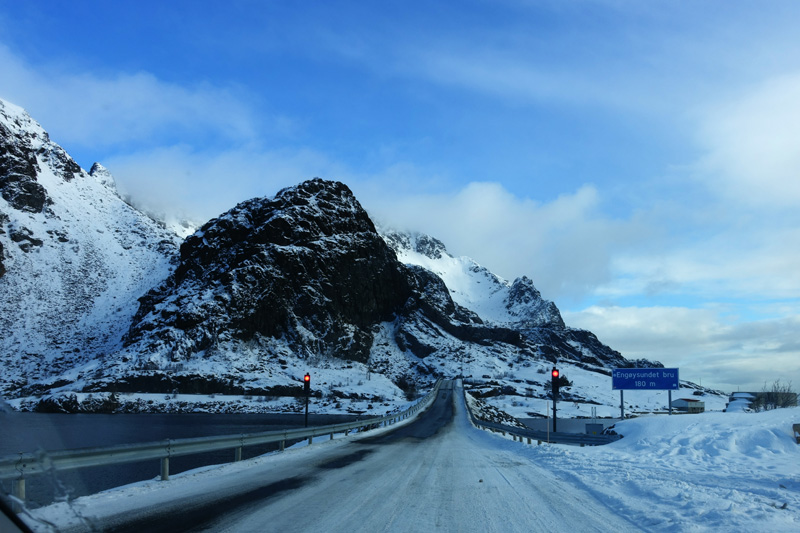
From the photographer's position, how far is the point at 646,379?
3800cm

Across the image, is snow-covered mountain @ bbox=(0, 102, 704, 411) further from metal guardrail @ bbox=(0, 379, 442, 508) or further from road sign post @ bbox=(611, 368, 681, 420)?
metal guardrail @ bbox=(0, 379, 442, 508)

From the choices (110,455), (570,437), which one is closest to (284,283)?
(570,437)

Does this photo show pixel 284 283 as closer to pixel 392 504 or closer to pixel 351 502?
pixel 351 502

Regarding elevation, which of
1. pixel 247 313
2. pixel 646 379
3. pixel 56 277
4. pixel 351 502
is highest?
pixel 56 277

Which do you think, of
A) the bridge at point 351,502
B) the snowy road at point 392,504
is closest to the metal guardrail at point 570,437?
the bridge at point 351,502

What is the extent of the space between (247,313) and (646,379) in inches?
4730

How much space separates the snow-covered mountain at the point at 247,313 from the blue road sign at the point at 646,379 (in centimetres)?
6932

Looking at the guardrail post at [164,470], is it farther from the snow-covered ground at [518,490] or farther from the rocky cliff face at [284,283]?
the rocky cliff face at [284,283]

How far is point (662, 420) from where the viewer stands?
76.1 feet

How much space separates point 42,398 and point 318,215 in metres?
96.7

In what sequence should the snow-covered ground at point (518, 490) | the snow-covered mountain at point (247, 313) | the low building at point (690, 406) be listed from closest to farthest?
the snow-covered ground at point (518, 490) → the low building at point (690, 406) → the snow-covered mountain at point (247, 313)

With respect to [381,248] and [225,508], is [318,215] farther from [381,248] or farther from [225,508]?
[225,508]

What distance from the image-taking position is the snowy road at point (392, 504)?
7.90m

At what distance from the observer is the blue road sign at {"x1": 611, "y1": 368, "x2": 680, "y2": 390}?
37125 millimetres
